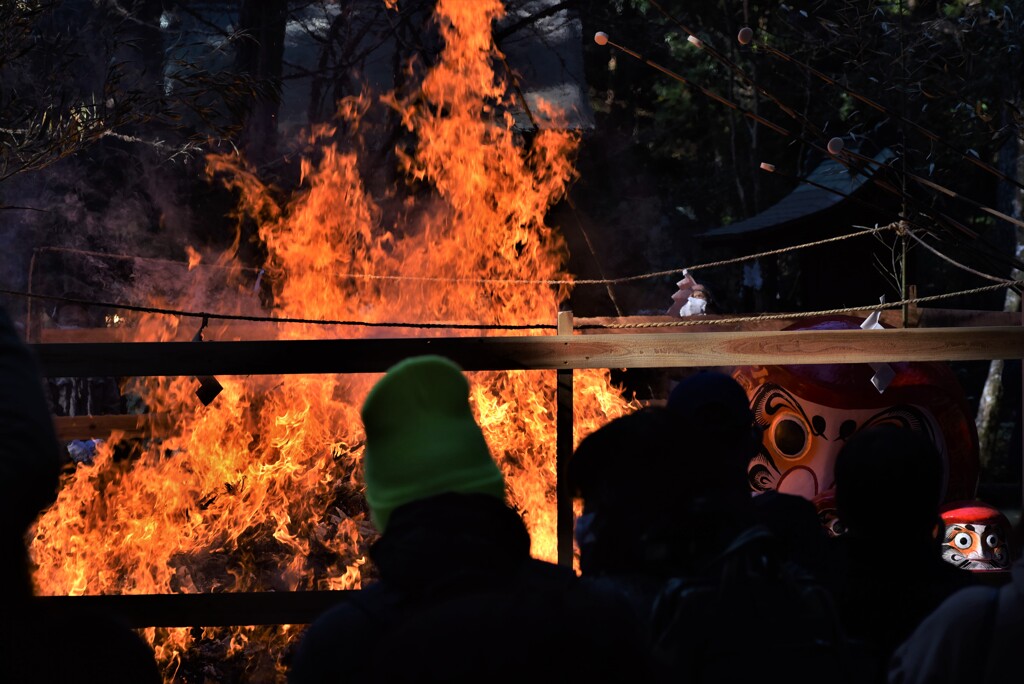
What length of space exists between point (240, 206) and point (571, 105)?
470cm

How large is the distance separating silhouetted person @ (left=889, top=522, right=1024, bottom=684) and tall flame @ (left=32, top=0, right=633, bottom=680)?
489 cm

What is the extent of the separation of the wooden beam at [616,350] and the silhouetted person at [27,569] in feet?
8.51

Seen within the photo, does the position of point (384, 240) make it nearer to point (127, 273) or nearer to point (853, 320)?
point (127, 273)

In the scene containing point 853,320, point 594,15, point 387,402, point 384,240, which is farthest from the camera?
point 594,15

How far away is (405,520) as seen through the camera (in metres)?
1.86

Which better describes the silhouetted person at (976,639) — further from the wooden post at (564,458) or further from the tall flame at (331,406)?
the tall flame at (331,406)

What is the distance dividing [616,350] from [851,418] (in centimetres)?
255

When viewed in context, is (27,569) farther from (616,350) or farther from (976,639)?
(616,350)

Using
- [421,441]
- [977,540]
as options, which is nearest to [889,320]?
[977,540]

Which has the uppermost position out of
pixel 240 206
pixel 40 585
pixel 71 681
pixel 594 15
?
pixel 594 15

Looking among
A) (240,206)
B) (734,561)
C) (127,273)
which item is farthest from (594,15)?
(734,561)

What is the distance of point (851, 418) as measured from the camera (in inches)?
255

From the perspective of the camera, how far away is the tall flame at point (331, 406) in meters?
6.92

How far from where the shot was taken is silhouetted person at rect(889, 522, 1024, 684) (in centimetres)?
200
